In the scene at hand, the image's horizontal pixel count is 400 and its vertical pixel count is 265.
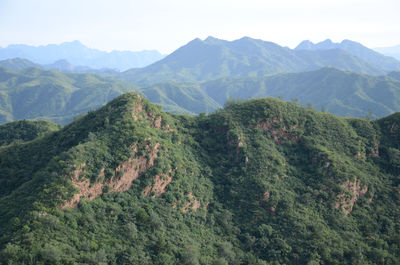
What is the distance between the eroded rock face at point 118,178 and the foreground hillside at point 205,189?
7.2 inches

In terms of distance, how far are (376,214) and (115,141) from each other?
53.9 m

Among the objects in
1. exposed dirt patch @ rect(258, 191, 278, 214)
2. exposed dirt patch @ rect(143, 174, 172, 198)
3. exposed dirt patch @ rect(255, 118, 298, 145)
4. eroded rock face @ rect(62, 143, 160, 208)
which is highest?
exposed dirt patch @ rect(255, 118, 298, 145)

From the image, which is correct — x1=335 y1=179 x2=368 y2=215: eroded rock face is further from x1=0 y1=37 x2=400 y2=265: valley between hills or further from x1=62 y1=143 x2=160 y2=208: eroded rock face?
x1=62 y1=143 x2=160 y2=208: eroded rock face

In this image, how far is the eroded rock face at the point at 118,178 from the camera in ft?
137

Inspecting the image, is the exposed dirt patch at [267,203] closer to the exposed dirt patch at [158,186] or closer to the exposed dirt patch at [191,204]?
the exposed dirt patch at [191,204]

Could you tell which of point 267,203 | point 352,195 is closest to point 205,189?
point 267,203

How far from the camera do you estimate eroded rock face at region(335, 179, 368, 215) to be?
5488 cm

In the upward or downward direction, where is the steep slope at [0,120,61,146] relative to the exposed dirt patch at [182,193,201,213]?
upward

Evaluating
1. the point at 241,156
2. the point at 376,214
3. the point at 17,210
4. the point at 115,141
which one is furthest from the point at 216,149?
the point at 17,210

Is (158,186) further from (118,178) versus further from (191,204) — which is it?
(118,178)

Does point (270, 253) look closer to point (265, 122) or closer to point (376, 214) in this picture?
point (376, 214)

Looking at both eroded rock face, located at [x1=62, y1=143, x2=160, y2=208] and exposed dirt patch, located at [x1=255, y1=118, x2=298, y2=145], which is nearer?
eroded rock face, located at [x1=62, y1=143, x2=160, y2=208]

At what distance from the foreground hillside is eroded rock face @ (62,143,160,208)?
0.18m

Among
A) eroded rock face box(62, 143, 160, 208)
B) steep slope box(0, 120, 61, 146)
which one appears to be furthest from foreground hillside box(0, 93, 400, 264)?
steep slope box(0, 120, 61, 146)
